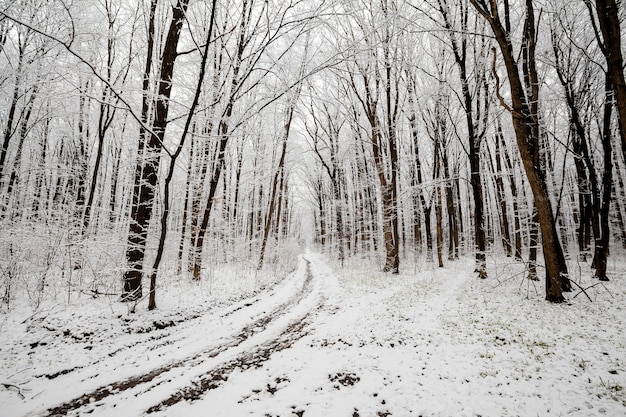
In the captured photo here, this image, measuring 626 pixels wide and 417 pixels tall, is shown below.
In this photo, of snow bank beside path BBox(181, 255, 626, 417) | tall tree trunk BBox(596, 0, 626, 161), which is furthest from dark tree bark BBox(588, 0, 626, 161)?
snow bank beside path BBox(181, 255, 626, 417)

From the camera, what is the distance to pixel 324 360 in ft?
13.2

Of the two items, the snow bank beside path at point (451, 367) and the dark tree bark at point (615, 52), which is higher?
the dark tree bark at point (615, 52)

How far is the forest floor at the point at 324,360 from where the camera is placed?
290 cm

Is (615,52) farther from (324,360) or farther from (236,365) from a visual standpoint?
(236,365)

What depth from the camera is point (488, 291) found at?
757 cm

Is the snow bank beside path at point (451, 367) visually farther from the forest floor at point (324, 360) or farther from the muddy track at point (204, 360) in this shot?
the muddy track at point (204, 360)

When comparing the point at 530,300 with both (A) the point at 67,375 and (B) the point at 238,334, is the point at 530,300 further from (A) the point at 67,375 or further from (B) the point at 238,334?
(A) the point at 67,375

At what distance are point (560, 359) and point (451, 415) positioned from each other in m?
2.24

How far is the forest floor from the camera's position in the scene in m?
2.90

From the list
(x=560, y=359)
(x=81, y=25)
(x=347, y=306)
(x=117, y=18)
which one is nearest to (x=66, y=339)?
(x=347, y=306)

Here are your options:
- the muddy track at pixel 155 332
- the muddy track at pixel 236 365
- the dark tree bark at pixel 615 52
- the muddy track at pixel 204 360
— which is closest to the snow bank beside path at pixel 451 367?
the muddy track at pixel 236 365

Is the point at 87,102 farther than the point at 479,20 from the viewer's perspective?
Yes

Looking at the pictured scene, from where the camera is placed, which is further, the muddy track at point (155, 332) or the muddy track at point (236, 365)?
the muddy track at point (155, 332)

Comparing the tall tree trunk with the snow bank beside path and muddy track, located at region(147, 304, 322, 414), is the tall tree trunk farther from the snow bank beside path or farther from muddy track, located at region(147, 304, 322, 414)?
muddy track, located at region(147, 304, 322, 414)
